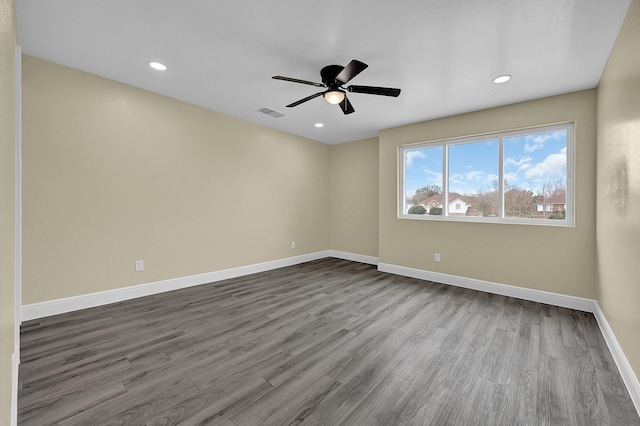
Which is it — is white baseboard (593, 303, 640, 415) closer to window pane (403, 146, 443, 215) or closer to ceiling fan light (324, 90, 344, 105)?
window pane (403, 146, 443, 215)

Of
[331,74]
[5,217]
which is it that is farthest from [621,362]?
[5,217]

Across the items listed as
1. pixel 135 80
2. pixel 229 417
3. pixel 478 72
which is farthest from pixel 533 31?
pixel 135 80

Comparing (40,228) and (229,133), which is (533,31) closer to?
(229,133)

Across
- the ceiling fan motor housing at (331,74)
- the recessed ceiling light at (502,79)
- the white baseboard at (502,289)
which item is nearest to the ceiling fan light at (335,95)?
the ceiling fan motor housing at (331,74)

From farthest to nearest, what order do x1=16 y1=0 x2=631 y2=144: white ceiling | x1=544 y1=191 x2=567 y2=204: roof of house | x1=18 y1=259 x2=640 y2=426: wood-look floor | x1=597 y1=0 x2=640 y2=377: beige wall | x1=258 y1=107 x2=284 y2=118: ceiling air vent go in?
x1=258 y1=107 x2=284 y2=118: ceiling air vent, x1=544 y1=191 x2=567 y2=204: roof of house, x1=16 y1=0 x2=631 y2=144: white ceiling, x1=597 y1=0 x2=640 y2=377: beige wall, x1=18 y1=259 x2=640 y2=426: wood-look floor

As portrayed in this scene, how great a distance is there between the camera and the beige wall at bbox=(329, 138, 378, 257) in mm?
5434

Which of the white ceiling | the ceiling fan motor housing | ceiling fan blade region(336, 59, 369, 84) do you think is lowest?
ceiling fan blade region(336, 59, 369, 84)

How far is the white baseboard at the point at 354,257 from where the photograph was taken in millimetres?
5406

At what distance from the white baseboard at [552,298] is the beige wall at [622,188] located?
87 mm

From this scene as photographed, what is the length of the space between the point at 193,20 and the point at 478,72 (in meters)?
2.76

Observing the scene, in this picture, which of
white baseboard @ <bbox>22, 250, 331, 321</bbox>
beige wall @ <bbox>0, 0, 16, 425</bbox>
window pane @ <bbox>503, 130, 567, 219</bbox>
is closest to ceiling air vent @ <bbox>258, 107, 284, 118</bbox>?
white baseboard @ <bbox>22, 250, 331, 321</bbox>

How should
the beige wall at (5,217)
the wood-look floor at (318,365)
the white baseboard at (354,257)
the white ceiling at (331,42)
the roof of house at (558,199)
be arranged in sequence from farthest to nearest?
the white baseboard at (354,257) → the roof of house at (558,199) → the white ceiling at (331,42) → the wood-look floor at (318,365) → the beige wall at (5,217)

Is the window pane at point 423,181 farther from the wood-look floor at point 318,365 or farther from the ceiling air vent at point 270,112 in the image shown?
the ceiling air vent at point 270,112

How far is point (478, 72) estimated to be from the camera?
2.73m
